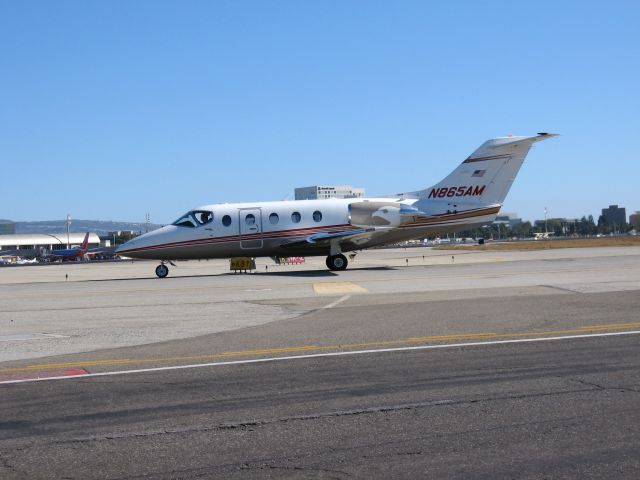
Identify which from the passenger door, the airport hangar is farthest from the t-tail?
the airport hangar

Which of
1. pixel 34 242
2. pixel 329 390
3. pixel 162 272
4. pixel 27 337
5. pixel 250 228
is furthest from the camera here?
pixel 34 242

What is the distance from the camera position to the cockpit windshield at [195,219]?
32938mm

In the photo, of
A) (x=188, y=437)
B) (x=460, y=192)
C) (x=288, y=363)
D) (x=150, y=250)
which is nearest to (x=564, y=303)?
(x=288, y=363)

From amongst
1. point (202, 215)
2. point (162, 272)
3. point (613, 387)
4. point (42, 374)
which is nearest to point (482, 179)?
point (202, 215)

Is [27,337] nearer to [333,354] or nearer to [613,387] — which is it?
[333,354]

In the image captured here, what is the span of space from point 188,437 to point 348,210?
26.7 meters

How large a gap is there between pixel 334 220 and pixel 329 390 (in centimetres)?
2479

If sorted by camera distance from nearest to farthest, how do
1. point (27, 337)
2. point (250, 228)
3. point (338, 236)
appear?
point (27, 337), point (338, 236), point (250, 228)

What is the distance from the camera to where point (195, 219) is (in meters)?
33.1

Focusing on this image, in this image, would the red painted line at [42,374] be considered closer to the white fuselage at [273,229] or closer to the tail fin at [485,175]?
the white fuselage at [273,229]

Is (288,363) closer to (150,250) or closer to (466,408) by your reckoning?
(466,408)

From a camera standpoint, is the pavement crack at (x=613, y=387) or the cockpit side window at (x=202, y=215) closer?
the pavement crack at (x=613, y=387)

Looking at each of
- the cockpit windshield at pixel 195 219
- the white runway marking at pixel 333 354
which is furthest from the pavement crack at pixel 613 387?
the cockpit windshield at pixel 195 219

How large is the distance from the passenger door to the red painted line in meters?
22.6
